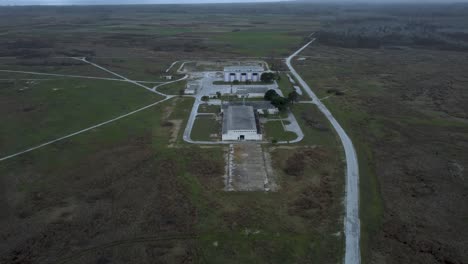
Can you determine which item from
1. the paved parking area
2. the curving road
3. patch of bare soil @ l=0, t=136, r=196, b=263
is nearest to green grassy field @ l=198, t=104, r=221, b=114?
the paved parking area

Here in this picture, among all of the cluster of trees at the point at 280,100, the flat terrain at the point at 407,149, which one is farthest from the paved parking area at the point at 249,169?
the cluster of trees at the point at 280,100

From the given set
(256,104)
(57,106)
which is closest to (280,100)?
(256,104)

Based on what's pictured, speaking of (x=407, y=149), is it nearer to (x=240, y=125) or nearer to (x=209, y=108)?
(x=240, y=125)

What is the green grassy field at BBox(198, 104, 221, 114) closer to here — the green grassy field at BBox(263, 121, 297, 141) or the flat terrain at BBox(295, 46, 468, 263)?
the green grassy field at BBox(263, 121, 297, 141)

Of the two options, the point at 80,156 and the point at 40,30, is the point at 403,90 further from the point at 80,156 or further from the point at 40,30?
the point at 40,30

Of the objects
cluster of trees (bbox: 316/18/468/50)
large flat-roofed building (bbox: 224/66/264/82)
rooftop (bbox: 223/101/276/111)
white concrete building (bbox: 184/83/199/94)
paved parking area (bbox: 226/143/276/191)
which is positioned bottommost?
paved parking area (bbox: 226/143/276/191)

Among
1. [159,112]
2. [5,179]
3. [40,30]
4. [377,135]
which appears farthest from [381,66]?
[40,30]
